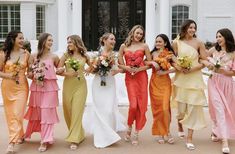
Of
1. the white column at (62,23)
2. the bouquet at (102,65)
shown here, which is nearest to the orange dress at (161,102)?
the bouquet at (102,65)

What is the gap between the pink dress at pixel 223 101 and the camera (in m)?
7.46

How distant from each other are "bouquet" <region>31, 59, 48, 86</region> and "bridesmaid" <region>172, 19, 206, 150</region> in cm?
232

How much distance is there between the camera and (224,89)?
7.61 metres

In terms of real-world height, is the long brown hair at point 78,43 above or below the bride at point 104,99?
above

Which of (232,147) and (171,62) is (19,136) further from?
(232,147)

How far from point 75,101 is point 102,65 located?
78 centimetres

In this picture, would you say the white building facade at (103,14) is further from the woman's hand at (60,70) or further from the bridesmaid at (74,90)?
the woman's hand at (60,70)

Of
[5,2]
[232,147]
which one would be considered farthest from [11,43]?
[5,2]

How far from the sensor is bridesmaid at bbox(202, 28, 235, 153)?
7465 millimetres

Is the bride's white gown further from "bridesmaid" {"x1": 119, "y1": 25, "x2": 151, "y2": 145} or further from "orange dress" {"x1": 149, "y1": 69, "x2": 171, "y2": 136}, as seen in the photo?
"orange dress" {"x1": 149, "y1": 69, "x2": 171, "y2": 136}

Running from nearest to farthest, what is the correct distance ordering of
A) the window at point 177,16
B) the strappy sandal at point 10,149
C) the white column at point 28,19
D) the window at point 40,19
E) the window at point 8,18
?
the strappy sandal at point 10,149 → the white column at point 28,19 → the window at point 8,18 → the window at point 40,19 → the window at point 177,16

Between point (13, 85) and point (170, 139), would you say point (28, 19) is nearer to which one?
point (13, 85)

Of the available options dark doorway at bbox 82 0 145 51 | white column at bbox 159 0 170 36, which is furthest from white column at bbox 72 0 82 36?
white column at bbox 159 0 170 36

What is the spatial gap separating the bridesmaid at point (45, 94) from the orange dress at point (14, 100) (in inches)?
6.7
